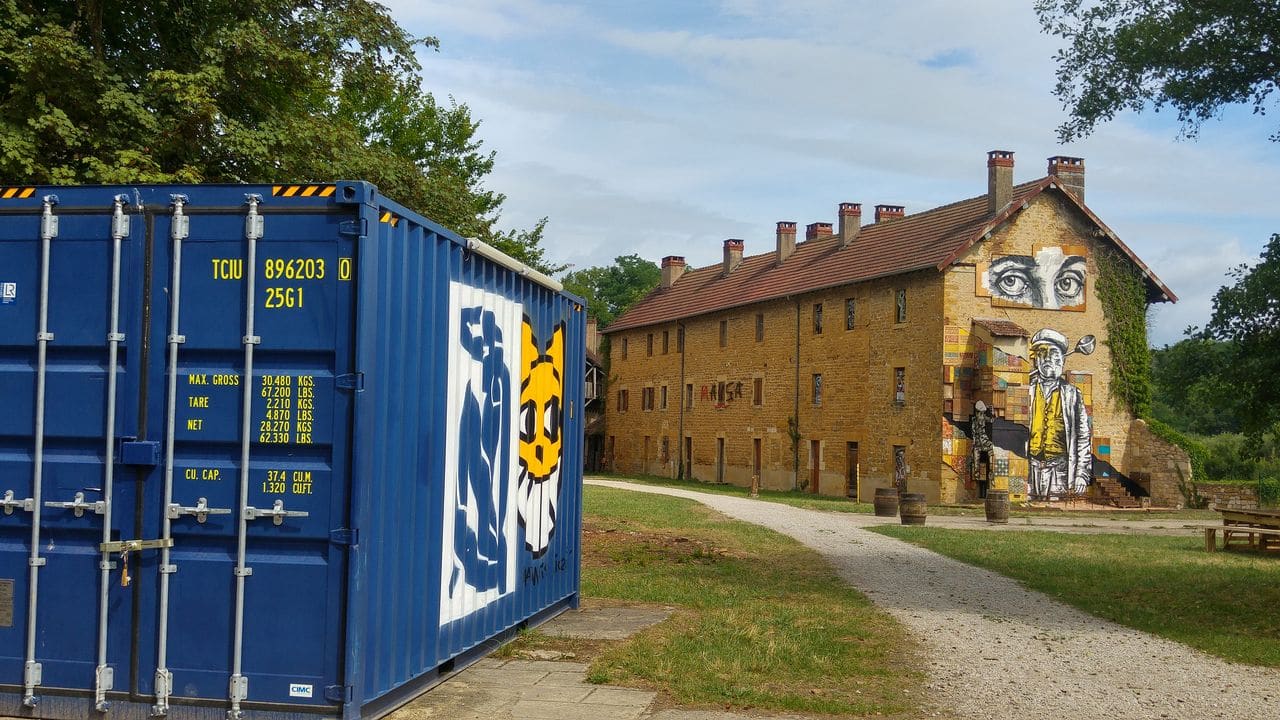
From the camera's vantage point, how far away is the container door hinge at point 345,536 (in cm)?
690

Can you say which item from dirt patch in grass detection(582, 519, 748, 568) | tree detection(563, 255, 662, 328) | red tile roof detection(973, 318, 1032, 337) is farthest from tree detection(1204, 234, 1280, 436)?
tree detection(563, 255, 662, 328)

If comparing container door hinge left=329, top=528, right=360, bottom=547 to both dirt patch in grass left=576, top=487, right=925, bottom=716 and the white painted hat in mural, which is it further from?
the white painted hat in mural

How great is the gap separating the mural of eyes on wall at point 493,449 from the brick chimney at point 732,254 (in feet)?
167

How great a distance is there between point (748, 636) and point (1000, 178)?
108ft

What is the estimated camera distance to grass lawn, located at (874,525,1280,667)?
41.1 feet

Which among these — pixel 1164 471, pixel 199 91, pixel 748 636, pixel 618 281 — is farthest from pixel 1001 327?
pixel 618 281

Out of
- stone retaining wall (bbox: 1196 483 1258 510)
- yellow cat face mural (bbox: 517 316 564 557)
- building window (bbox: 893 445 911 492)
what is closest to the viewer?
yellow cat face mural (bbox: 517 316 564 557)

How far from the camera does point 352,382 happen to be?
22.8 ft

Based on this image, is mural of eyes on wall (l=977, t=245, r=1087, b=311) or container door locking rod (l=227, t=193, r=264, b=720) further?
mural of eyes on wall (l=977, t=245, r=1087, b=311)

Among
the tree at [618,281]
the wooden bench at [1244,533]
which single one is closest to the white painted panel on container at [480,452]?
the wooden bench at [1244,533]

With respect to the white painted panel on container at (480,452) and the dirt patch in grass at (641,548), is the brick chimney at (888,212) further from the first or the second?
the white painted panel on container at (480,452)

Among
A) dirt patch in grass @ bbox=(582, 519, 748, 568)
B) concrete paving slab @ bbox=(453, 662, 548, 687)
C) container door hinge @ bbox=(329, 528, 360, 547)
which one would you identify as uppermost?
container door hinge @ bbox=(329, 528, 360, 547)

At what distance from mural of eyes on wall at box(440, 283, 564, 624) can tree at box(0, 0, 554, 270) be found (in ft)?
28.5

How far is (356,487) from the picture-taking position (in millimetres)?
6914
